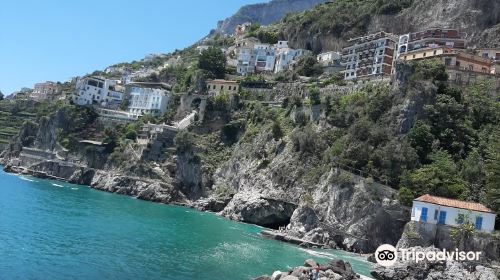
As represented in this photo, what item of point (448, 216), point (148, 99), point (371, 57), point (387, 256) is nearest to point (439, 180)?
point (448, 216)

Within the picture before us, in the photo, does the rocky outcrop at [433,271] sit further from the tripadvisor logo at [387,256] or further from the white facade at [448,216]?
the white facade at [448,216]

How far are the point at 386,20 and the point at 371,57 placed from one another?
1502 cm

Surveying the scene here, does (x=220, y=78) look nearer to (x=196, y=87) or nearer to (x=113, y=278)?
(x=196, y=87)

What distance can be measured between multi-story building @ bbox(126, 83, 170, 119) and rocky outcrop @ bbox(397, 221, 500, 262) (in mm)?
61271

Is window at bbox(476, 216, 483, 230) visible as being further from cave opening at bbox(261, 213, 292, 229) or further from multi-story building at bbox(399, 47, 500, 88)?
multi-story building at bbox(399, 47, 500, 88)

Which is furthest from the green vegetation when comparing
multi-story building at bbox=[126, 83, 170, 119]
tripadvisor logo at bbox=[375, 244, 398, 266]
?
tripadvisor logo at bbox=[375, 244, 398, 266]

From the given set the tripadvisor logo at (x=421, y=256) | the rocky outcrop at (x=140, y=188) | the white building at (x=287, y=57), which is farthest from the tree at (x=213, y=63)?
the tripadvisor logo at (x=421, y=256)

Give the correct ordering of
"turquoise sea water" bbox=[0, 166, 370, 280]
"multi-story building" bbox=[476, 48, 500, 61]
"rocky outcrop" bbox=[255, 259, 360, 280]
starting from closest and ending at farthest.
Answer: "rocky outcrop" bbox=[255, 259, 360, 280] < "turquoise sea water" bbox=[0, 166, 370, 280] < "multi-story building" bbox=[476, 48, 500, 61]

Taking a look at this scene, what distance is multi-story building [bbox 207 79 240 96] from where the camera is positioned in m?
85.7

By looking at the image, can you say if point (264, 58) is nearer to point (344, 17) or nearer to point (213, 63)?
point (213, 63)

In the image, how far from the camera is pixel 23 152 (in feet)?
292

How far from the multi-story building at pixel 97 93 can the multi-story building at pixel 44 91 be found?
21896 mm

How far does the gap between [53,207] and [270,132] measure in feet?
96.5

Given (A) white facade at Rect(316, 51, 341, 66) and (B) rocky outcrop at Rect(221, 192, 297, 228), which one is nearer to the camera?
(B) rocky outcrop at Rect(221, 192, 297, 228)
